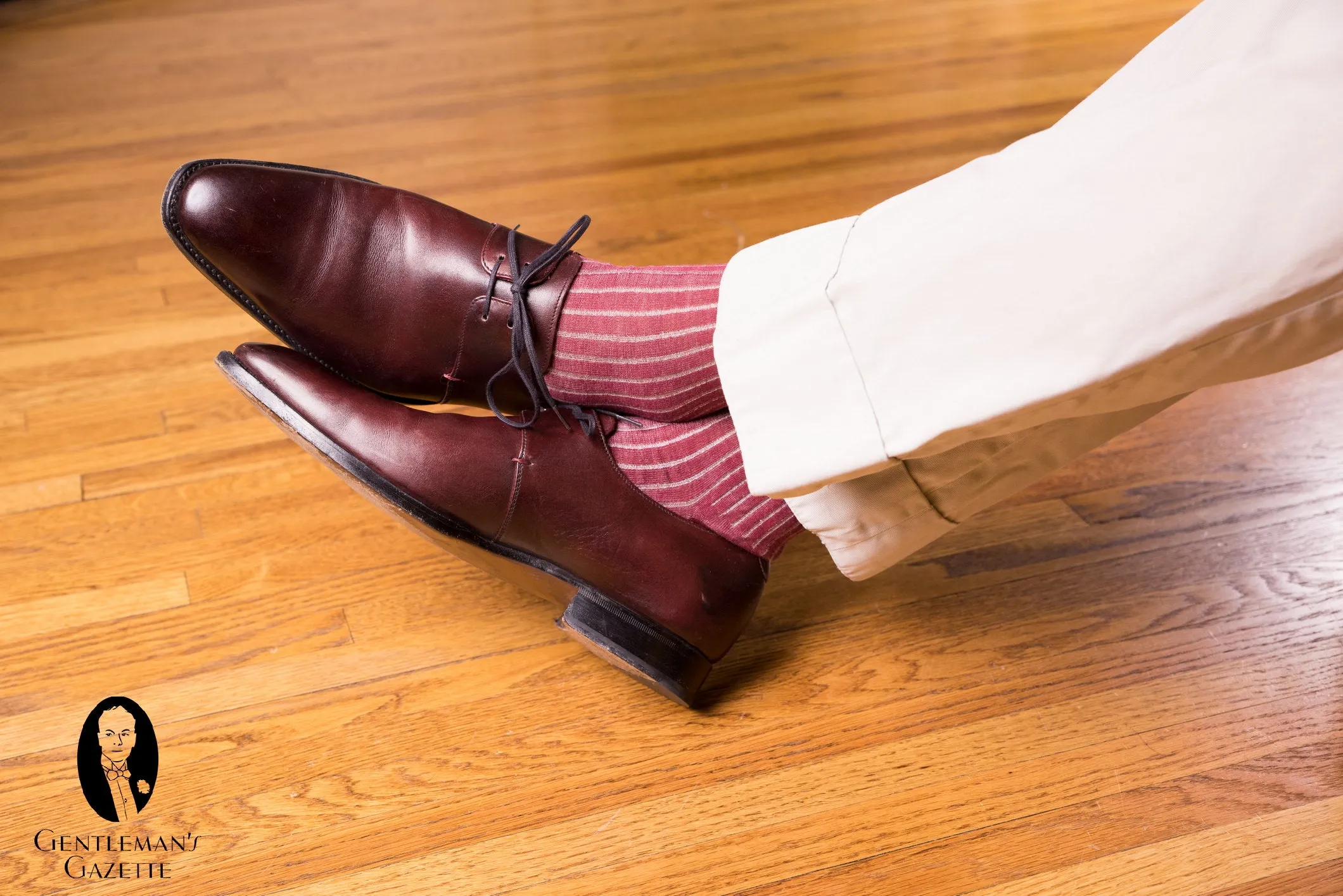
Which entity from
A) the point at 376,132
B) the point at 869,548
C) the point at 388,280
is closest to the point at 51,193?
the point at 376,132

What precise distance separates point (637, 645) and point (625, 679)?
66 millimetres

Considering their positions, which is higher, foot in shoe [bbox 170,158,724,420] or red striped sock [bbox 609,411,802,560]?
foot in shoe [bbox 170,158,724,420]

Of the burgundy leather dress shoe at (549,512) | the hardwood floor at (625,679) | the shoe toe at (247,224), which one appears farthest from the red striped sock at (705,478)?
the shoe toe at (247,224)

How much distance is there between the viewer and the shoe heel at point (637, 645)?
691 millimetres

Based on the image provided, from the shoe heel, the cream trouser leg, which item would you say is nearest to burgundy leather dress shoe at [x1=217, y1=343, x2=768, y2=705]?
the shoe heel

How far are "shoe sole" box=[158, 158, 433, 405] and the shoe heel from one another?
0.65ft

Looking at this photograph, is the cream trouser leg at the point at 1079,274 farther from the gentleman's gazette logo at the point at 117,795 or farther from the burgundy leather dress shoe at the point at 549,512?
the gentleman's gazette logo at the point at 117,795

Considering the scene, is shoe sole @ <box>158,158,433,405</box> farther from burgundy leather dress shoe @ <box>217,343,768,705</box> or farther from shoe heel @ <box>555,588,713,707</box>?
shoe heel @ <box>555,588,713,707</box>

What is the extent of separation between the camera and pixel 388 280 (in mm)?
745

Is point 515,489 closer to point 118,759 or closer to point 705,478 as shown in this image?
point 705,478

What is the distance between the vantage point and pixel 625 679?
75 centimetres

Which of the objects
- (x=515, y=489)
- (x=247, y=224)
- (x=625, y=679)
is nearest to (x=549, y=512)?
(x=515, y=489)

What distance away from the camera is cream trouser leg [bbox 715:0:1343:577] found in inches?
18.3

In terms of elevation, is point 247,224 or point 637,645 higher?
point 247,224
